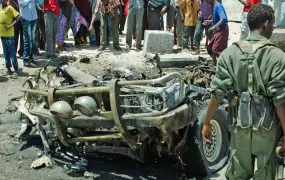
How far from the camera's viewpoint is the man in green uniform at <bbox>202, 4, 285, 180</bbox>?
375 centimetres

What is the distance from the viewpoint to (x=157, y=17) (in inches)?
510

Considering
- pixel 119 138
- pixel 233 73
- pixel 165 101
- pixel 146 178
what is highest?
pixel 233 73

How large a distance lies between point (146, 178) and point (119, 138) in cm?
65

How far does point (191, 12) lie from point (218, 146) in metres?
7.09

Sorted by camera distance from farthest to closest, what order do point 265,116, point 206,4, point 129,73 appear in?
1. point 206,4
2. point 129,73
3. point 265,116

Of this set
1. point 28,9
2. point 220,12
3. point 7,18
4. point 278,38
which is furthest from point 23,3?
point 278,38

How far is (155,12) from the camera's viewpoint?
12789 mm

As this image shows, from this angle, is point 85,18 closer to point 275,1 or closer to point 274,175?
point 275,1

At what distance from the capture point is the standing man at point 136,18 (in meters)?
12.4

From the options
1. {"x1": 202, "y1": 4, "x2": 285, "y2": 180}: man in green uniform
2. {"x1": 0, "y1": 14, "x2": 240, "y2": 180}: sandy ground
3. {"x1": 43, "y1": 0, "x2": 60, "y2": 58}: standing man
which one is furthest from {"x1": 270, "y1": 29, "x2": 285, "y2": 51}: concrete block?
{"x1": 202, "y1": 4, "x2": 285, "y2": 180}: man in green uniform

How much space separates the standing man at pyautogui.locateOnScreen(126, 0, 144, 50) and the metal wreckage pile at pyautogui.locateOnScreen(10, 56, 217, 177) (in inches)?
263

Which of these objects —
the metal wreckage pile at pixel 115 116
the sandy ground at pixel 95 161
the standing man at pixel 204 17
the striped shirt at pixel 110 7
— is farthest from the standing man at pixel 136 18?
the metal wreckage pile at pixel 115 116

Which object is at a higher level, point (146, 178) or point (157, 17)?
point (157, 17)

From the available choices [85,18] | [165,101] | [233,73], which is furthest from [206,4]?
[233,73]
